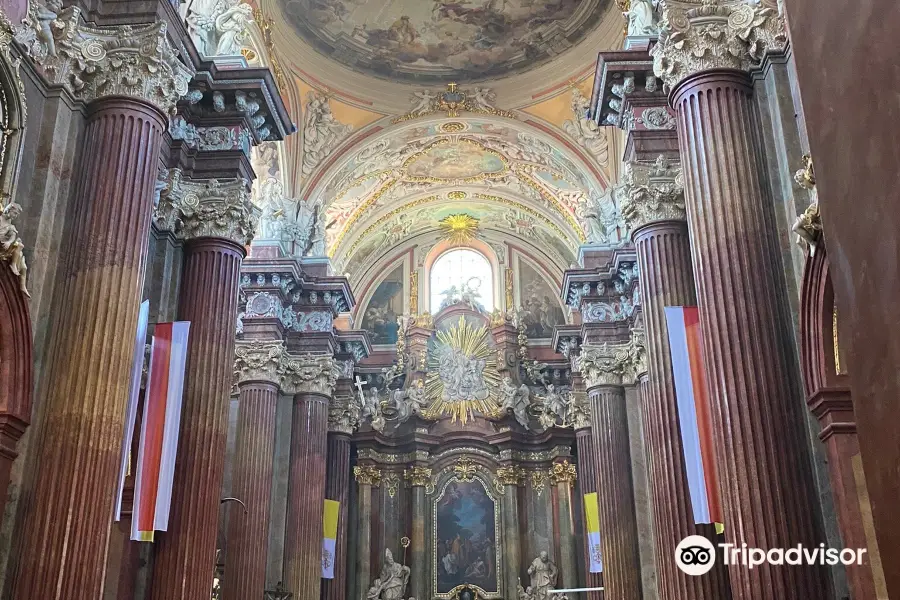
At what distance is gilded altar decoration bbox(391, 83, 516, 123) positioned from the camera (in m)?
21.9

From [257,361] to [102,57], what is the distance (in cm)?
949

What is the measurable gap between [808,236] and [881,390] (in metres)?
5.06

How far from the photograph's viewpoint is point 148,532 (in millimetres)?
10281

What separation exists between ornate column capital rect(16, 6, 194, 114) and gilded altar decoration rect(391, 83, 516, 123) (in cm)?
1202

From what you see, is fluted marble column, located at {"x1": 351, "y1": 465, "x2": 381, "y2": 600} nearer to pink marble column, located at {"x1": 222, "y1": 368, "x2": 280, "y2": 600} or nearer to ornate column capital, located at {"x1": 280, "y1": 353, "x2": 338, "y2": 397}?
ornate column capital, located at {"x1": 280, "y1": 353, "x2": 338, "y2": 397}

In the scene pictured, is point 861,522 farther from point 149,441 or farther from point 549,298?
point 549,298

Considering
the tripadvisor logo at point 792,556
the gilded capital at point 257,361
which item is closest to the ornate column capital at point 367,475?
the gilded capital at point 257,361

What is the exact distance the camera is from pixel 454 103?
22.0m

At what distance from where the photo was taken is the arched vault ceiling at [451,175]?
21.8m

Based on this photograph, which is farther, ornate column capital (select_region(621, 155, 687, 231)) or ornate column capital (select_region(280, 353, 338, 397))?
ornate column capital (select_region(280, 353, 338, 397))

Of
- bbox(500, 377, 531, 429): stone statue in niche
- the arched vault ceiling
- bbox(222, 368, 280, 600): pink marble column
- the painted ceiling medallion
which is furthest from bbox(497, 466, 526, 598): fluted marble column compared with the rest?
bbox(222, 368, 280, 600): pink marble column

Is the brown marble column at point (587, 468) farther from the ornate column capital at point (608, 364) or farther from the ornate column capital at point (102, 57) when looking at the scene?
the ornate column capital at point (102, 57)

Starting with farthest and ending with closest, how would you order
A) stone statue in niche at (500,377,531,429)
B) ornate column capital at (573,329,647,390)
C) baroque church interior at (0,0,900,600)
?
stone statue in niche at (500,377,531,429) < ornate column capital at (573,329,647,390) < baroque church interior at (0,0,900,600)

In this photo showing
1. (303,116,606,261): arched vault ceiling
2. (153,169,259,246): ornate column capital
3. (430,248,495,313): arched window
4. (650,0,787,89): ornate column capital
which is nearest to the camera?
(650,0,787,89): ornate column capital
